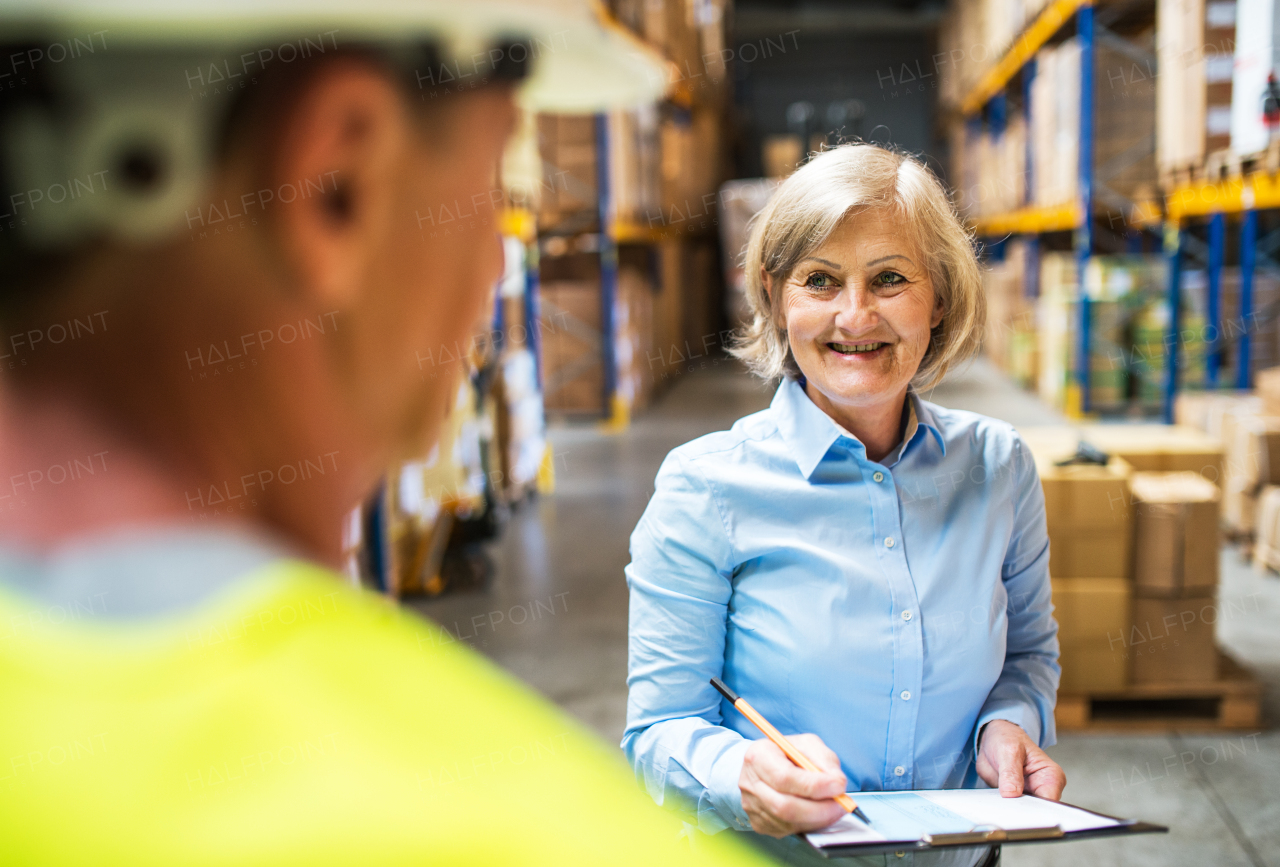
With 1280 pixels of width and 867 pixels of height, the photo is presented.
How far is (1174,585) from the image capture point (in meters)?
3.40

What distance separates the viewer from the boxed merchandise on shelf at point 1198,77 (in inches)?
223

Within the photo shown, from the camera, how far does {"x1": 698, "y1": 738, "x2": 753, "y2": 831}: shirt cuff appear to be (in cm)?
119

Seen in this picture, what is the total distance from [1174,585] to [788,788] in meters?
2.88

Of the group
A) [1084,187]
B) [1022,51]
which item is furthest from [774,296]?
[1022,51]

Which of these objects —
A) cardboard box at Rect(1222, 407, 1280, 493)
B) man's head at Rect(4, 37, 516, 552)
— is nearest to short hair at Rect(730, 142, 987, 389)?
man's head at Rect(4, 37, 516, 552)

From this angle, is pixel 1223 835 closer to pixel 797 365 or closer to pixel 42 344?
pixel 797 365

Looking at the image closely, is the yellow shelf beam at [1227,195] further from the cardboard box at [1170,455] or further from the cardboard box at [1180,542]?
the cardboard box at [1180,542]

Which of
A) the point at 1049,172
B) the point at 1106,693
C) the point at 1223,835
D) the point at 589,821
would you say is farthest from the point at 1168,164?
the point at 589,821

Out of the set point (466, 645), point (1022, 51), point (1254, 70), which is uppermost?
point (1022, 51)

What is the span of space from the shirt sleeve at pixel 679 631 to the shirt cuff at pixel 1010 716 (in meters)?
0.36

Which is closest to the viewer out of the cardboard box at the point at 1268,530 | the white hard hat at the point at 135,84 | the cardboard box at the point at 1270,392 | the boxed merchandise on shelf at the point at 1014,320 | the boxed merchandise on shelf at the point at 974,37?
the white hard hat at the point at 135,84

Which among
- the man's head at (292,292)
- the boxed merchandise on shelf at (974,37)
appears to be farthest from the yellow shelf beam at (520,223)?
the man's head at (292,292)

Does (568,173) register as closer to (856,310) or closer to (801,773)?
(856,310)

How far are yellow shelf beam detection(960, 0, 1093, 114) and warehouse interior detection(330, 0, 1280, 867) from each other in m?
0.05
